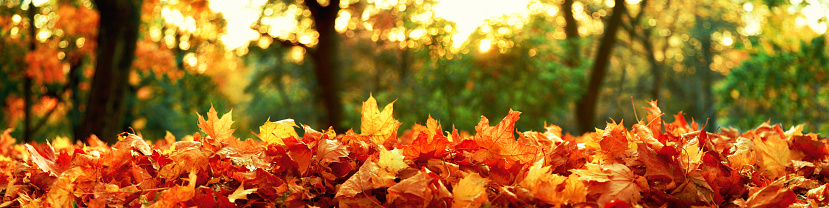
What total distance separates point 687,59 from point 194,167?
23.3 meters

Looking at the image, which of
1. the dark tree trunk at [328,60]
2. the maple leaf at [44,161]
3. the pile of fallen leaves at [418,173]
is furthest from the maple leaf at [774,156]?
the dark tree trunk at [328,60]

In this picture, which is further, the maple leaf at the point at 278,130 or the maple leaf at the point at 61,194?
the maple leaf at the point at 278,130

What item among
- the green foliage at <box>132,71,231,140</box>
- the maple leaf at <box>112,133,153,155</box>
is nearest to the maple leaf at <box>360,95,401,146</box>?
the maple leaf at <box>112,133,153,155</box>

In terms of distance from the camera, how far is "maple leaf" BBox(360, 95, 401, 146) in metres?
1.45

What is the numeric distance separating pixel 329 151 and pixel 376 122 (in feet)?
0.55

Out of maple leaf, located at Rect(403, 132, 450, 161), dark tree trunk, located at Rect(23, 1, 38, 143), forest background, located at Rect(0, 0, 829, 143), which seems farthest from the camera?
dark tree trunk, located at Rect(23, 1, 38, 143)

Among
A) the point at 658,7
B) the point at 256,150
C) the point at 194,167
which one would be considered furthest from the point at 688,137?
the point at 658,7

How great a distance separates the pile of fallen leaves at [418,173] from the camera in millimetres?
1209

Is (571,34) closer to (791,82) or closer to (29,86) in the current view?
(791,82)

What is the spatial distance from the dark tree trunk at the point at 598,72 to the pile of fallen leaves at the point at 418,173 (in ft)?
26.1

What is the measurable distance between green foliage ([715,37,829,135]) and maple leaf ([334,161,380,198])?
9200 millimetres

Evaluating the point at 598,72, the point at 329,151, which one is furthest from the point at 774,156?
the point at 598,72

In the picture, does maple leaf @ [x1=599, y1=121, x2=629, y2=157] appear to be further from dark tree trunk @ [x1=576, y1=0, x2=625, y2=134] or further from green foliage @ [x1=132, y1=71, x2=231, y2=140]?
green foliage @ [x1=132, y1=71, x2=231, y2=140]

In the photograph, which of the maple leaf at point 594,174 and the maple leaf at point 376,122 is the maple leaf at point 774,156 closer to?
the maple leaf at point 594,174
